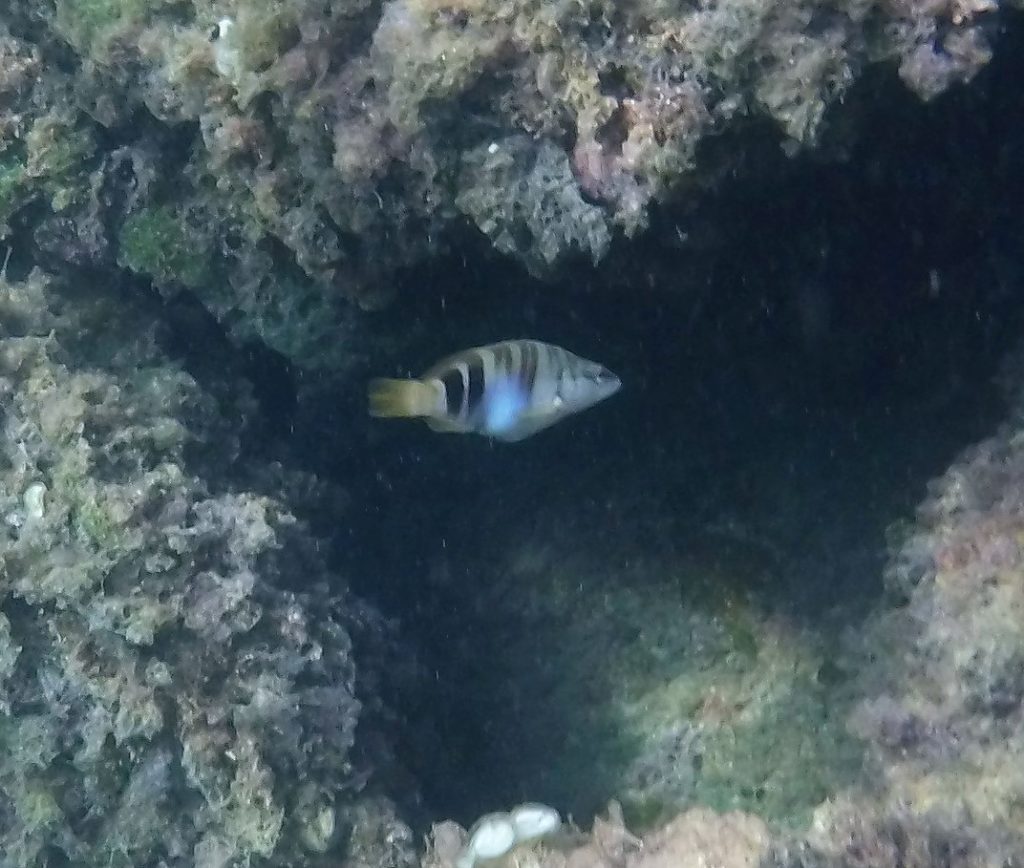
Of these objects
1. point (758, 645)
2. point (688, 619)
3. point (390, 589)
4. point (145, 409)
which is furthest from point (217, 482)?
point (758, 645)

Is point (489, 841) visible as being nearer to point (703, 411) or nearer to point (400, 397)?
point (400, 397)

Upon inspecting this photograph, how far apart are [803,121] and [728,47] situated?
314 millimetres

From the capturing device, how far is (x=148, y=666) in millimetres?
3424

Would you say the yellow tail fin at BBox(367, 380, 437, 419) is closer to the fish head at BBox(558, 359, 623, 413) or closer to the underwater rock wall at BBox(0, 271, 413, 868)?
the fish head at BBox(558, 359, 623, 413)

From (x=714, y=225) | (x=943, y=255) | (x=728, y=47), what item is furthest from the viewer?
(x=943, y=255)

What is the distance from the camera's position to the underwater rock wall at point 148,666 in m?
3.44

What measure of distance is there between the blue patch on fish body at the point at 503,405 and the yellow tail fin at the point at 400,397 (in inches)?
9.2

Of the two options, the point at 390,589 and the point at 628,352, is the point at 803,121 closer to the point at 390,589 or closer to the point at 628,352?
the point at 628,352

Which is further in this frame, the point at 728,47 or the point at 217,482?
the point at 217,482

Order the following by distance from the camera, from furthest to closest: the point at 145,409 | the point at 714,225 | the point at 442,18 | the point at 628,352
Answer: the point at 628,352 → the point at 145,409 → the point at 714,225 → the point at 442,18

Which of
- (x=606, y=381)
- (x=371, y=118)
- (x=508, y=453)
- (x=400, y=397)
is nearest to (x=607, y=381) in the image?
(x=606, y=381)

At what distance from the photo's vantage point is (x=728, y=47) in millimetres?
2844

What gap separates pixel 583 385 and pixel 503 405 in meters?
0.33

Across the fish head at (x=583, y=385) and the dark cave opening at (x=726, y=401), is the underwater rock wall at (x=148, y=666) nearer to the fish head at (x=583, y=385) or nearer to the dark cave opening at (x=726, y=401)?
the dark cave opening at (x=726, y=401)
